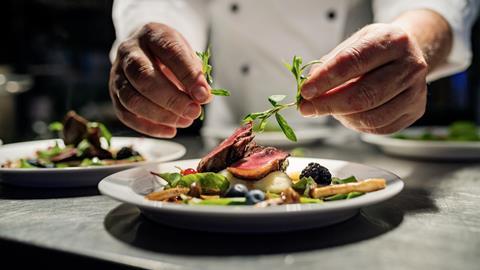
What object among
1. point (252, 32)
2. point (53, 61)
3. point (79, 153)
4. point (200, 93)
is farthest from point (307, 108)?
point (53, 61)

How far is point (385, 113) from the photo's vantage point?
4.47 ft

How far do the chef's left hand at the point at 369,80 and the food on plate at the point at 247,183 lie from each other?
0.16m

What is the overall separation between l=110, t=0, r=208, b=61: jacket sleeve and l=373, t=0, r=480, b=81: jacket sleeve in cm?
92

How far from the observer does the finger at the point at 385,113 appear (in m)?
1.36

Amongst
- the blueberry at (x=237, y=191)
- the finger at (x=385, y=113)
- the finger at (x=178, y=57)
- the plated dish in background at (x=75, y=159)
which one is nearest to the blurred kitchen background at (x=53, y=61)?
the plated dish in background at (x=75, y=159)

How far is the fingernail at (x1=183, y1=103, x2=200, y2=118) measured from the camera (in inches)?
53.3

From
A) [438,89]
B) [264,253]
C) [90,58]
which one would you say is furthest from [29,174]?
[90,58]

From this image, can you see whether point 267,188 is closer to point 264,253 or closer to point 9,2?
point 264,253

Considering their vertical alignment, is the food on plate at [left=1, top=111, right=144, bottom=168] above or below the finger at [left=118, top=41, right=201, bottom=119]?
below

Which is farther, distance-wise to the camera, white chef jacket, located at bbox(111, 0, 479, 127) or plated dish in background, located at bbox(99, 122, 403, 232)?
white chef jacket, located at bbox(111, 0, 479, 127)

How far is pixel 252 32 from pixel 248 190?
1.78m

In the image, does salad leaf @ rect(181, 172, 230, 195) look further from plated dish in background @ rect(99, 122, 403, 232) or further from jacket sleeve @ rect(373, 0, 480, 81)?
jacket sleeve @ rect(373, 0, 480, 81)

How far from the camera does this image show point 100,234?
3.31 feet

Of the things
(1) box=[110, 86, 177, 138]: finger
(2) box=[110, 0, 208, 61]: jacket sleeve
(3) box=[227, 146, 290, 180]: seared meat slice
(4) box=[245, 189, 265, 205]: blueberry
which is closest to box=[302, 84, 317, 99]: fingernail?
(3) box=[227, 146, 290, 180]: seared meat slice
